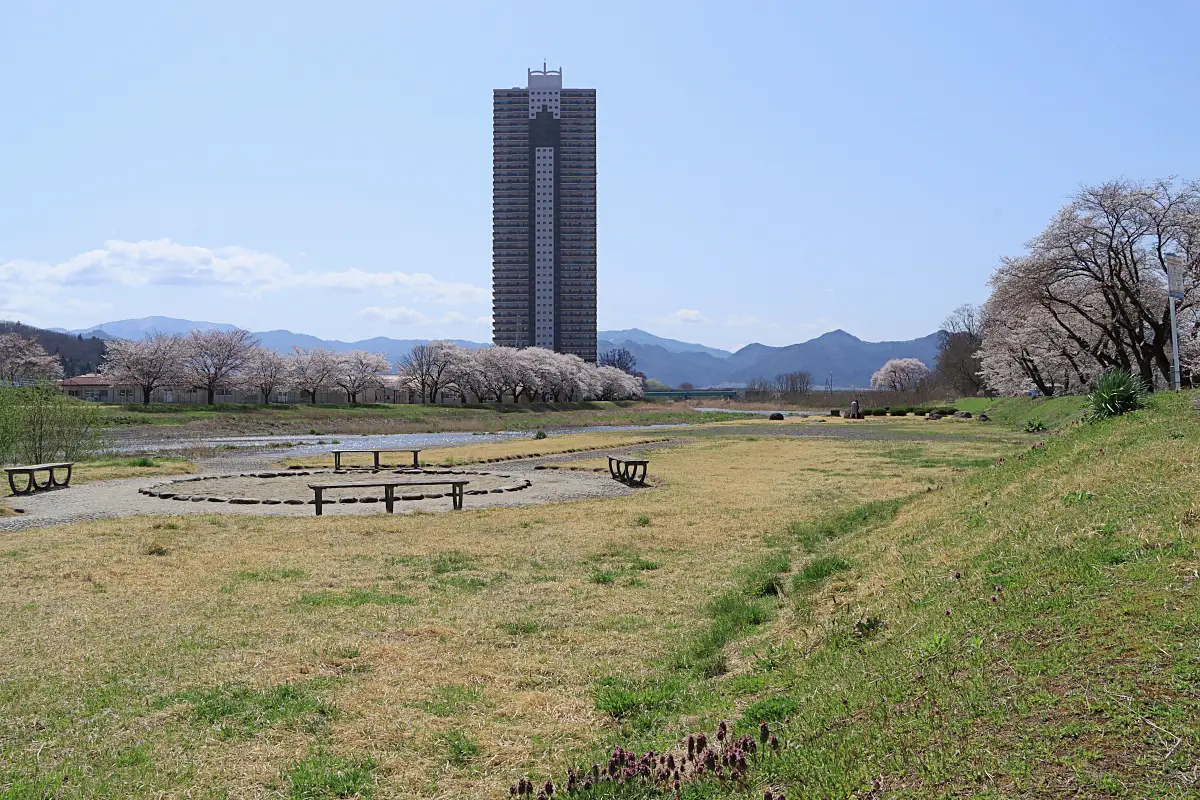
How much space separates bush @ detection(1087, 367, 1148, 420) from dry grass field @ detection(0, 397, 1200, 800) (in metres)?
1.79

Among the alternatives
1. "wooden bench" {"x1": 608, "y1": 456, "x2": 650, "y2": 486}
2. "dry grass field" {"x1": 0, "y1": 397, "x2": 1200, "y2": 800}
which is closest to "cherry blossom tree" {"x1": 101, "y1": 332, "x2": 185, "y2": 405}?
"wooden bench" {"x1": 608, "y1": 456, "x2": 650, "y2": 486}

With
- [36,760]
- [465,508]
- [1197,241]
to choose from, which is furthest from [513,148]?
[36,760]

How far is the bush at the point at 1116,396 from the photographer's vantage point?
1359cm

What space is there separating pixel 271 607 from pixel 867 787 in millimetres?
6670

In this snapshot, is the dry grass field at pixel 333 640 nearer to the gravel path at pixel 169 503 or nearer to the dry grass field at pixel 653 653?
the dry grass field at pixel 653 653

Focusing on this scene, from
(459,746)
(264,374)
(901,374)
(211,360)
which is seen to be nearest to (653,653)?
(459,746)

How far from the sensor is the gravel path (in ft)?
52.1

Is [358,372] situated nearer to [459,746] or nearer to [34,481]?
[34,481]

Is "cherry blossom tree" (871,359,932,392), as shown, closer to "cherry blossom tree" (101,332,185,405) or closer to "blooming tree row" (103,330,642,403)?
"blooming tree row" (103,330,642,403)

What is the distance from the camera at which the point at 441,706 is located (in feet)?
18.1

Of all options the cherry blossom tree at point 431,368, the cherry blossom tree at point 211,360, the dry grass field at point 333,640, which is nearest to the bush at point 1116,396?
the dry grass field at point 333,640

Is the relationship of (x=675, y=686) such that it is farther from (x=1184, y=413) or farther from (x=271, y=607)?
(x=1184, y=413)

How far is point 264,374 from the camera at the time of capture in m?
82.2

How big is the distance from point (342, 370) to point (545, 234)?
297ft
